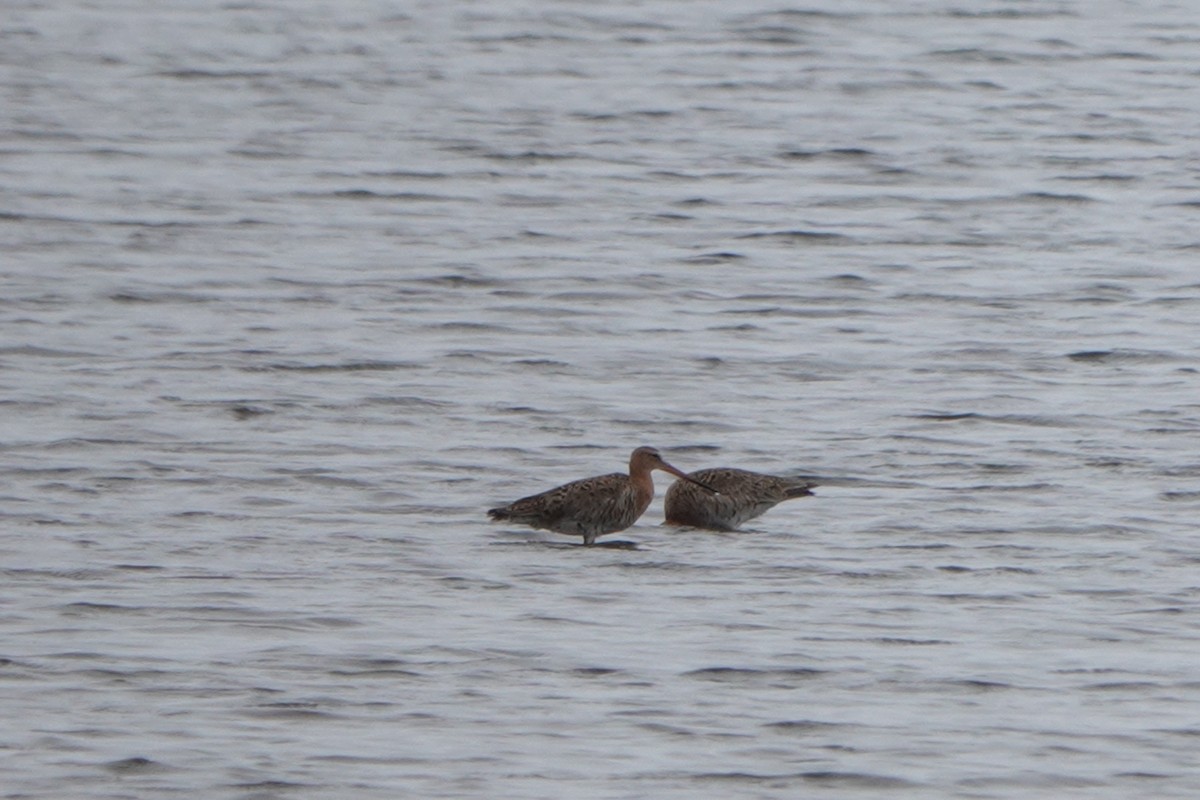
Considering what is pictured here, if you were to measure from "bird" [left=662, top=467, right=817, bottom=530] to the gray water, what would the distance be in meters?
0.18

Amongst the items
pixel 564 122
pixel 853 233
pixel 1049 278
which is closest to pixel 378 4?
pixel 564 122

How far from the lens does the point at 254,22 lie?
113ft

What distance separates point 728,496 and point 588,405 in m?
3.18

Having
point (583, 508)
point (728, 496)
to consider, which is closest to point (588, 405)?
point (728, 496)

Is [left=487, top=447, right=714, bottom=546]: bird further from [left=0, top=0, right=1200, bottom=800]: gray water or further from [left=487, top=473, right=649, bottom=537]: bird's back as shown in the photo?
[left=0, top=0, right=1200, bottom=800]: gray water

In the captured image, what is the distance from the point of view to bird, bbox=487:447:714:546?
13266 mm

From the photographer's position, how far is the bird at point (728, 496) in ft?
44.7

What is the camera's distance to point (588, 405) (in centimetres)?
1669

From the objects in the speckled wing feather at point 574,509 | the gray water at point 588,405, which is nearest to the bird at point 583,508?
the speckled wing feather at point 574,509

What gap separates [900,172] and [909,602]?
48.3ft

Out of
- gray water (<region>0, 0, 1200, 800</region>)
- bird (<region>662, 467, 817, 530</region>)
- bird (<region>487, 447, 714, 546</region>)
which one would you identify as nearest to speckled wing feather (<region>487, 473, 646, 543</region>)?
bird (<region>487, 447, 714, 546</region>)

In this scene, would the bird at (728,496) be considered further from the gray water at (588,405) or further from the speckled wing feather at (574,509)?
the speckled wing feather at (574,509)

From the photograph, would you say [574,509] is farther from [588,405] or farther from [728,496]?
[588,405]

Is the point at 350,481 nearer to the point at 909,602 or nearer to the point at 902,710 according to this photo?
the point at 909,602
